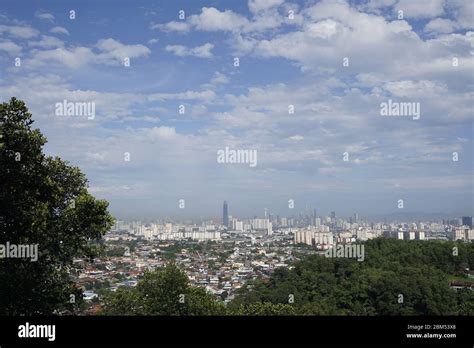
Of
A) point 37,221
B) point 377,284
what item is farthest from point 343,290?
point 37,221

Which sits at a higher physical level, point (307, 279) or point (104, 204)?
point (104, 204)

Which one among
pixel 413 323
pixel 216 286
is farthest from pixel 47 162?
pixel 216 286

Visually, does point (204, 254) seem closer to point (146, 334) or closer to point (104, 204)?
point (104, 204)

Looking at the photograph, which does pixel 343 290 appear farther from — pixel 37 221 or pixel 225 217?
pixel 37 221

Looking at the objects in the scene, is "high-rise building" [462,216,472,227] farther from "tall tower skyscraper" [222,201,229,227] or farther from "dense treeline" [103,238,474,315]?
"tall tower skyscraper" [222,201,229,227]

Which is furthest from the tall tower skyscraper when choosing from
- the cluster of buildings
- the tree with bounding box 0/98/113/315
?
the tree with bounding box 0/98/113/315

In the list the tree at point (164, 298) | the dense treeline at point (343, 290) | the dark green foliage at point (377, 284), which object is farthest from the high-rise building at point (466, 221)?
the tree at point (164, 298)
